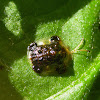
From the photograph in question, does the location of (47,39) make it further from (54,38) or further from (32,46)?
(32,46)

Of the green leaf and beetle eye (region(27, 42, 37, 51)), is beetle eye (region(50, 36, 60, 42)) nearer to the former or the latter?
the green leaf

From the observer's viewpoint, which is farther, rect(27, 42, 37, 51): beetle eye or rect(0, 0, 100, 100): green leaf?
rect(27, 42, 37, 51): beetle eye

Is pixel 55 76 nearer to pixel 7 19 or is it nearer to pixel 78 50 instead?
pixel 78 50

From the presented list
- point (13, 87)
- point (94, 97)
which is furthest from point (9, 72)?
point (94, 97)

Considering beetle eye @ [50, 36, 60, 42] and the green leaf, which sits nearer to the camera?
the green leaf

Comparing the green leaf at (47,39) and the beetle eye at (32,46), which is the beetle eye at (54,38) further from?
the beetle eye at (32,46)

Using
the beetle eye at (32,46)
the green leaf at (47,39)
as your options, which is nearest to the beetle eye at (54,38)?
the green leaf at (47,39)

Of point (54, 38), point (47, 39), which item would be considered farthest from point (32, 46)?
point (54, 38)

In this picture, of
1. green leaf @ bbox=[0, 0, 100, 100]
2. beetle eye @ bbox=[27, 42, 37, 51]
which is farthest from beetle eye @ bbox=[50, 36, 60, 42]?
beetle eye @ bbox=[27, 42, 37, 51]
